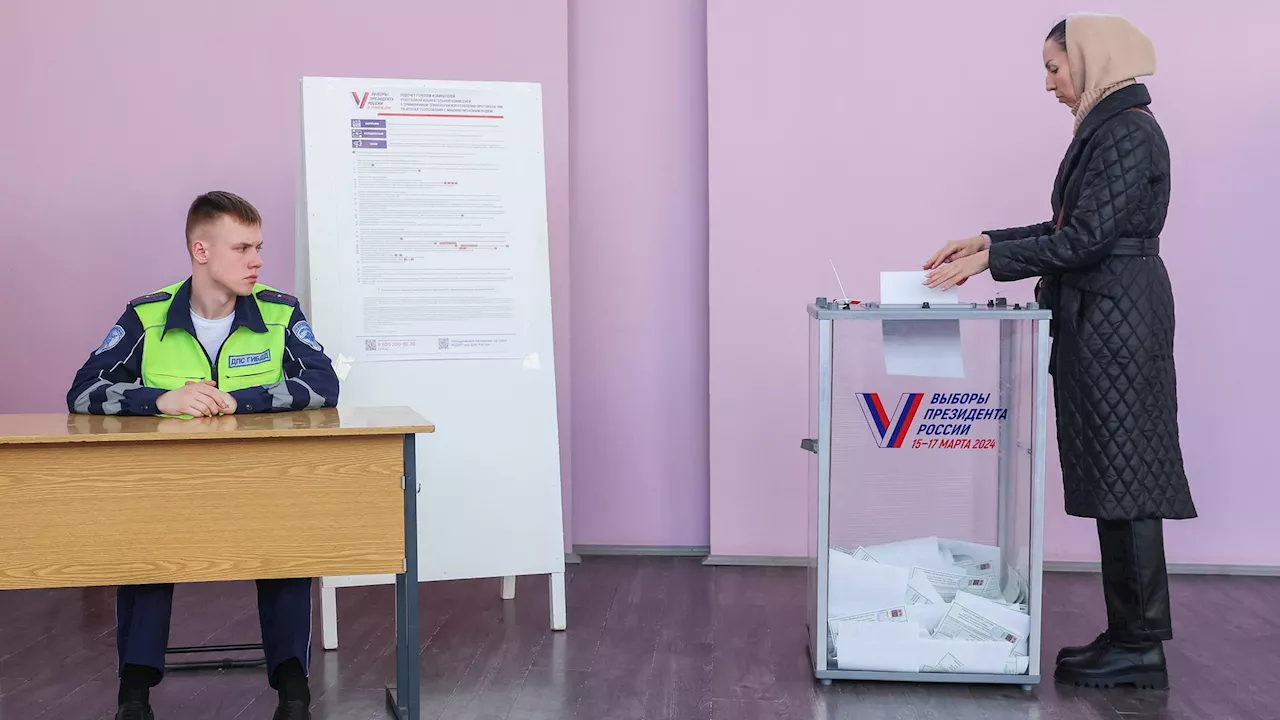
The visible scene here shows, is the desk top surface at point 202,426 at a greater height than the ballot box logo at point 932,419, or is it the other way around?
the desk top surface at point 202,426

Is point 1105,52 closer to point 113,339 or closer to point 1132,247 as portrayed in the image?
point 1132,247

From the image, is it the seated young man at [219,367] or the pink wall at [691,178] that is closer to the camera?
the seated young man at [219,367]

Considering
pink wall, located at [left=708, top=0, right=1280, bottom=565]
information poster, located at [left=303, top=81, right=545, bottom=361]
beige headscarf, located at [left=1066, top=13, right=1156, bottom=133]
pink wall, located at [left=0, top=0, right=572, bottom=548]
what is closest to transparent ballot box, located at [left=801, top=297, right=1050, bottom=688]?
beige headscarf, located at [left=1066, top=13, right=1156, bottom=133]

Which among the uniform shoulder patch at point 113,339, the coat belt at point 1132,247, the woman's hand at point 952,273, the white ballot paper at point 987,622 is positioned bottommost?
the white ballot paper at point 987,622

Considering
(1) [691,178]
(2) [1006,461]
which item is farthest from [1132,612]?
A: (1) [691,178]

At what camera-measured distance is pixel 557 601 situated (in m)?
3.45

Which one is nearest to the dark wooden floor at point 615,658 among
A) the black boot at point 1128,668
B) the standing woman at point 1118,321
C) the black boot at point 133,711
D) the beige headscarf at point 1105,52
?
the black boot at point 1128,668

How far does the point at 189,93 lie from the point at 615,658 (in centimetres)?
272

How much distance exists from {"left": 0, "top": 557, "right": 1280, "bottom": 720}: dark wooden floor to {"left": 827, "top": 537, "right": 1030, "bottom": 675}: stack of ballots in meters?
0.08

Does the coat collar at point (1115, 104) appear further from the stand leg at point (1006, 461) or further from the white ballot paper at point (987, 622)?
the white ballot paper at point (987, 622)

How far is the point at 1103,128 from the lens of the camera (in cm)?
283

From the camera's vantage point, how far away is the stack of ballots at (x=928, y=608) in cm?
288

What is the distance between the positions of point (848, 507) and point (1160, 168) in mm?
1144

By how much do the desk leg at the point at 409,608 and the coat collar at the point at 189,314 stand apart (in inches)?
26.2
